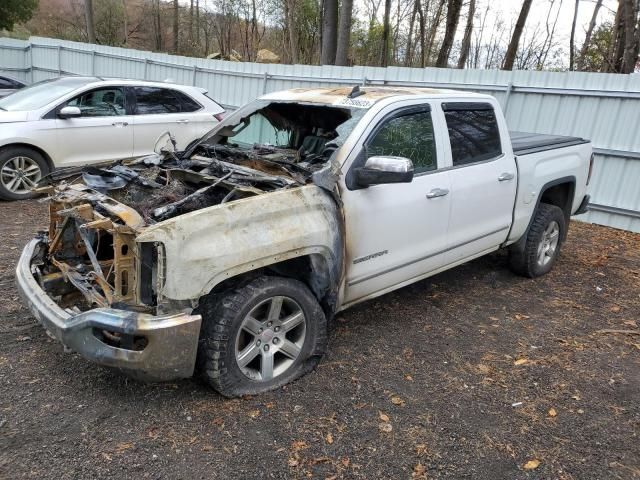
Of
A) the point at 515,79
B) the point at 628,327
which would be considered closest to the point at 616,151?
the point at 515,79

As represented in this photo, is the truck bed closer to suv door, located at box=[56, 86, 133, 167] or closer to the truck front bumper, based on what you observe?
the truck front bumper

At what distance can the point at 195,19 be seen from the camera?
1519 inches

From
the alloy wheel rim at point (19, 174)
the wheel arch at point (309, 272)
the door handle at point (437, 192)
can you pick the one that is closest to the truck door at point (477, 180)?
the door handle at point (437, 192)

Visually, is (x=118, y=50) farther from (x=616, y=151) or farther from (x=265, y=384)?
(x=265, y=384)

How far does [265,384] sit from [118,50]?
15.1m

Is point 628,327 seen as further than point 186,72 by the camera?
No

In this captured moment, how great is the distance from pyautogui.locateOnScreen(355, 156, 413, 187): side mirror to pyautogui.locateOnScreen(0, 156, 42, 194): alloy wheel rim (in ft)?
18.0

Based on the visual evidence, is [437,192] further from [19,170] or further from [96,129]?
[19,170]

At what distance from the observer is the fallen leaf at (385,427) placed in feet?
10.1

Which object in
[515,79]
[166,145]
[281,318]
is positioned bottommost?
[281,318]

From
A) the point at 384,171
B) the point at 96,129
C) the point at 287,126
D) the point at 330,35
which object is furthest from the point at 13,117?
the point at 330,35

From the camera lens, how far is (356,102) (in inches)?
157

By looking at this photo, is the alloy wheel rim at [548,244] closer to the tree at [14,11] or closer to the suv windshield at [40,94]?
the suv windshield at [40,94]

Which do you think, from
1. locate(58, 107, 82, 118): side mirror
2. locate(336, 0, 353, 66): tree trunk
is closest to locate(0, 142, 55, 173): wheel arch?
locate(58, 107, 82, 118): side mirror
